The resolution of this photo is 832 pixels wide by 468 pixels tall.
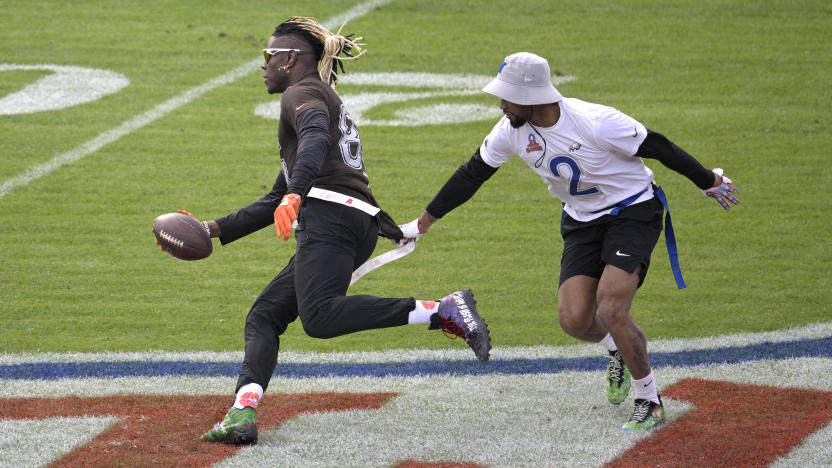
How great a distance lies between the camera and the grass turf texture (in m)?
7.60

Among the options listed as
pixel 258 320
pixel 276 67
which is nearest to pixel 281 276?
pixel 258 320

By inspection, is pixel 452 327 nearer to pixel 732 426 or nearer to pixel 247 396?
pixel 247 396

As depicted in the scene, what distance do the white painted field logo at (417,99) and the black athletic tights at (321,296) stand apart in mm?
6251

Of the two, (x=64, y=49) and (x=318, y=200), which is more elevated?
(x=318, y=200)

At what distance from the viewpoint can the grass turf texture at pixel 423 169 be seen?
24.9 ft

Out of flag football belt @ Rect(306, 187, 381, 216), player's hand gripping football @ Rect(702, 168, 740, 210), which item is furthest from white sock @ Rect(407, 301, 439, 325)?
player's hand gripping football @ Rect(702, 168, 740, 210)

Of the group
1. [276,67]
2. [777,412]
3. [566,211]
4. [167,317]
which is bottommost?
[167,317]

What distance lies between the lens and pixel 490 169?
5488mm

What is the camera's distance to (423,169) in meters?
10.3

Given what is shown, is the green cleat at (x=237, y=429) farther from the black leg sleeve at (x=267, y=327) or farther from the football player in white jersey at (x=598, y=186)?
the football player in white jersey at (x=598, y=186)

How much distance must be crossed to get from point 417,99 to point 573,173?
A: 23.4 feet

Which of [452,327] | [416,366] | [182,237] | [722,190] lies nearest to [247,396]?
[182,237]

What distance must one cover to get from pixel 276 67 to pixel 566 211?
5.11 ft

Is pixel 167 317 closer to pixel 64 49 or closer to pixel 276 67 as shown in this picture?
pixel 276 67
